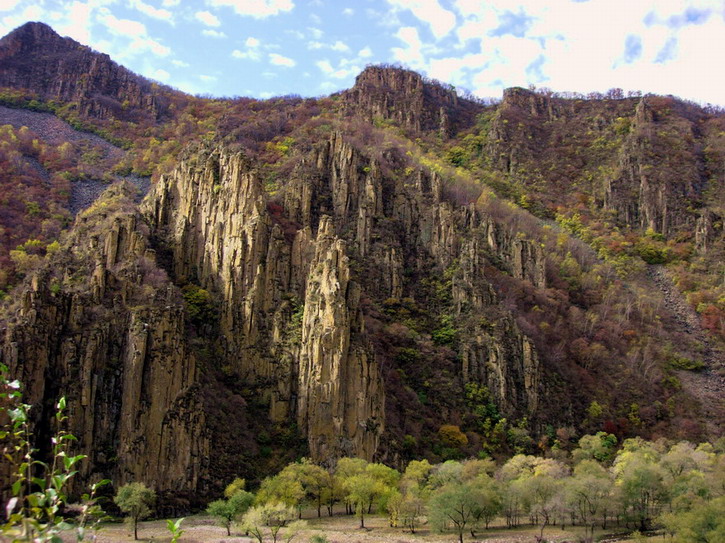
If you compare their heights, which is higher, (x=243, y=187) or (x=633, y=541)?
(x=243, y=187)

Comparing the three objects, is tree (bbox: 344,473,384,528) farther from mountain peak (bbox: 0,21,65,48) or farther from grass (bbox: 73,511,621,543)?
mountain peak (bbox: 0,21,65,48)

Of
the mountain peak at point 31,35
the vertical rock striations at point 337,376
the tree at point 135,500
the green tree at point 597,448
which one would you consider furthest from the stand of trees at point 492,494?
the mountain peak at point 31,35

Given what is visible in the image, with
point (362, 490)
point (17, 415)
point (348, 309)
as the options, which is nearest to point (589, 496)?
point (362, 490)

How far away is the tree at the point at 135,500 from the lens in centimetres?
5641

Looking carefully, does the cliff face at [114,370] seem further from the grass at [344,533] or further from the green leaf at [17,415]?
the green leaf at [17,415]

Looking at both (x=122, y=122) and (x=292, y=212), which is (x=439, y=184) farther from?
(x=122, y=122)

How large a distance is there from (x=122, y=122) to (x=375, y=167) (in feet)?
262

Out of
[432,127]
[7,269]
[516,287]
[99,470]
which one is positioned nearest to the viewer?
[99,470]

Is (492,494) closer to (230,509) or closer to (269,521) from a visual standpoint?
(269,521)

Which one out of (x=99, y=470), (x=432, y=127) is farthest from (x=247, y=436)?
(x=432, y=127)

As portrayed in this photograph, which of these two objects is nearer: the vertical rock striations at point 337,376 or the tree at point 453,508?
the tree at point 453,508

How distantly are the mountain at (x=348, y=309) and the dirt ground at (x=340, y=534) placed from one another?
5899 millimetres

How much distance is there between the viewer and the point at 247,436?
240 ft

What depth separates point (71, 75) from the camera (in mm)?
171000
